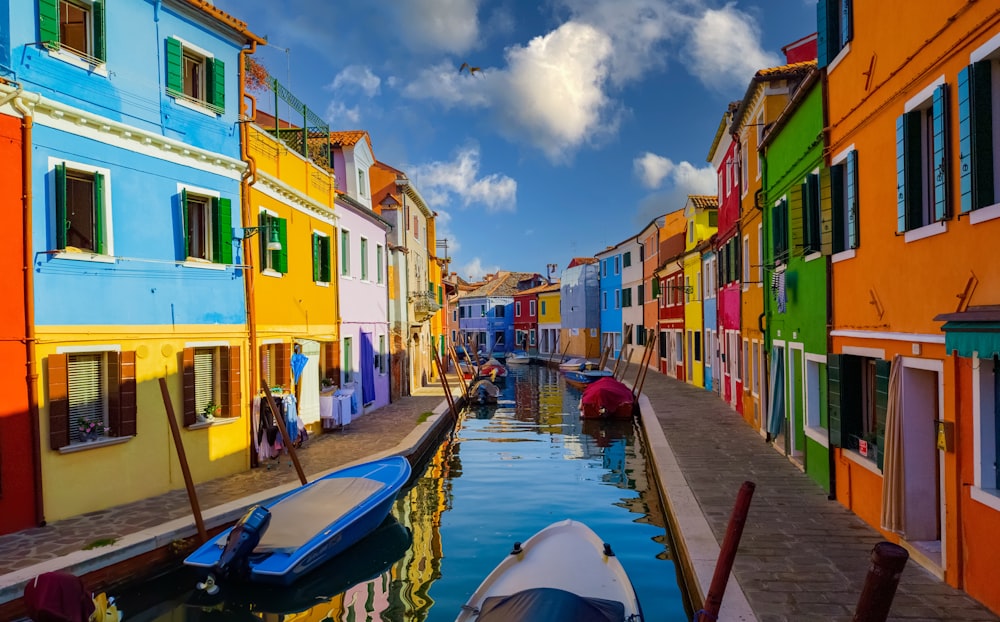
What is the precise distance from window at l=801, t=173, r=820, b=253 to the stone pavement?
156 inches

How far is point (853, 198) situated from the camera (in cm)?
927

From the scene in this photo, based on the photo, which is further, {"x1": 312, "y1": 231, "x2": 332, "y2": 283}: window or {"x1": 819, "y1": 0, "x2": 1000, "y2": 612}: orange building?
{"x1": 312, "y1": 231, "x2": 332, "y2": 283}: window

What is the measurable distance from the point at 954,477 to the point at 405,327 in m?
24.1

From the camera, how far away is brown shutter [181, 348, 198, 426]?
39.9 ft

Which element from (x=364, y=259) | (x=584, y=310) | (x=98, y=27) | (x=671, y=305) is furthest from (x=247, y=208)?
(x=584, y=310)

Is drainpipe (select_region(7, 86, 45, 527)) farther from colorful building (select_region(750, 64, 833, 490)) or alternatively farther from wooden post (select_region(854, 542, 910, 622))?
colorful building (select_region(750, 64, 833, 490))

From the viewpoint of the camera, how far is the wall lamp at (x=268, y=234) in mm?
13500

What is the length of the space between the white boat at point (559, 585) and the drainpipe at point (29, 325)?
262 inches

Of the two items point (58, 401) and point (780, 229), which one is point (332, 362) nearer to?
point (58, 401)

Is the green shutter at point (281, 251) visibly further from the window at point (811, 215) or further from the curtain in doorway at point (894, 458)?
the curtain in doorway at point (894, 458)

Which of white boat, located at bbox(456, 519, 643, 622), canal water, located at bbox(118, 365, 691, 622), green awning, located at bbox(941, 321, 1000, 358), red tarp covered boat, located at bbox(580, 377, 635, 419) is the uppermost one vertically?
green awning, located at bbox(941, 321, 1000, 358)

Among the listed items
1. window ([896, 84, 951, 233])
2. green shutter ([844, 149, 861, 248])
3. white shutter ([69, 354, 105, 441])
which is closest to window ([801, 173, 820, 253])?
green shutter ([844, 149, 861, 248])

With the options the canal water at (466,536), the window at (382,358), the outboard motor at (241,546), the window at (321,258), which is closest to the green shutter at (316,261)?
the window at (321,258)

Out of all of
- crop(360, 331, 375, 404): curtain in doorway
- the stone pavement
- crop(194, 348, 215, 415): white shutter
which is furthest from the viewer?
crop(360, 331, 375, 404): curtain in doorway
